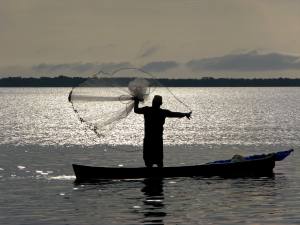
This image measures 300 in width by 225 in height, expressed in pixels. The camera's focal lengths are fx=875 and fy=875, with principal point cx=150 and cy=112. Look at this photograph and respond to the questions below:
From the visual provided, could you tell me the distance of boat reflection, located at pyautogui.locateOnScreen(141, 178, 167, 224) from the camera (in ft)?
87.0

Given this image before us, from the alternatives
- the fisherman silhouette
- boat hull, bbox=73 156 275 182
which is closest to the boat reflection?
boat hull, bbox=73 156 275 182

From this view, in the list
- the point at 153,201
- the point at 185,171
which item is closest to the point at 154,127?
the point at 185,171

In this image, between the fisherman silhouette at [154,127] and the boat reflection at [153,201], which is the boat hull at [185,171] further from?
the fisherman silhouette at [154,127]

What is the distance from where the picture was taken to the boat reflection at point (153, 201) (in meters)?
26.5

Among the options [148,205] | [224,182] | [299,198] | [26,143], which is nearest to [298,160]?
[224,182]

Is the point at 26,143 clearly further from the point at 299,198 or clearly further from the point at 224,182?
the point at 299,198

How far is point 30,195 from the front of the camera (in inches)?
1289

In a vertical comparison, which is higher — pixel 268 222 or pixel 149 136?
pixel 149 136

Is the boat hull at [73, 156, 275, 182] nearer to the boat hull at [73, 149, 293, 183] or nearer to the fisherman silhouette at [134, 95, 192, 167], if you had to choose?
the boat hull at [73, 149, 293, 183]

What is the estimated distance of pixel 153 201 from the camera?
100ft

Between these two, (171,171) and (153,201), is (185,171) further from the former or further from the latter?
(153,201)

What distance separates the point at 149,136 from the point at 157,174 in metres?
1.81

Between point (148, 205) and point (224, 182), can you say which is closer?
point (148, 205)

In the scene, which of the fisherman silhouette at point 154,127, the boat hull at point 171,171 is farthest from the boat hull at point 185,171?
the fisherman silhouette at point 154,127
